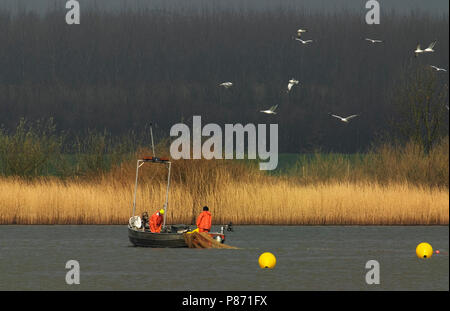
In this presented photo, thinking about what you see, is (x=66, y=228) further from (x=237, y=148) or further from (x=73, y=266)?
(x=73, y=266)

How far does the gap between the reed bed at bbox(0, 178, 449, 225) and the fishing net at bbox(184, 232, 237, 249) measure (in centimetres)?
793

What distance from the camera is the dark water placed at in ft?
107

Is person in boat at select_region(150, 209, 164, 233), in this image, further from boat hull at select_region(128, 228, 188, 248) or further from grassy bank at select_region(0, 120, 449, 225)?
grassy bank at select_region(0, 120, 449, 225)

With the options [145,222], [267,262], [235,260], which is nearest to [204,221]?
[145,222]

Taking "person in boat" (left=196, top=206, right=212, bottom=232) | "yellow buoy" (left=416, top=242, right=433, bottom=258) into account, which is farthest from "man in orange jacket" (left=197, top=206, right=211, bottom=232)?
"yellow buoy" (left=416, top=242, right=433, bottom=258)

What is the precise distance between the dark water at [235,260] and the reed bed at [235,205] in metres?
0.65

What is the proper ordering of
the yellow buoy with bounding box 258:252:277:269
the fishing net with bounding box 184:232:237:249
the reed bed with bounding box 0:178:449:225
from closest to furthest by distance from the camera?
the yellow buoy with bounding box 258:252:277:269
the fishing net with bounding box 184:232:237:249
the reed bed with bounding box 0:178:449:225

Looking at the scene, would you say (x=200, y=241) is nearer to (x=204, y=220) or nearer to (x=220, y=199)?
(x=204, y=220)

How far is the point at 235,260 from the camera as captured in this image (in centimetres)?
3862

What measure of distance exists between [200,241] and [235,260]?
3.19 metres

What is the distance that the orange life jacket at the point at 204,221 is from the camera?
40.6m

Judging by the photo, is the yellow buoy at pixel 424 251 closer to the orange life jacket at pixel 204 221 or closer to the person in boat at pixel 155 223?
the orange life jacket at pixel 204 221

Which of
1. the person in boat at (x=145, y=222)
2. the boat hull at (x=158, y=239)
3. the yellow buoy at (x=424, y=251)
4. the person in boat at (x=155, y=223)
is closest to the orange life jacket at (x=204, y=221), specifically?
the boat hull at (x=158, y=239)
